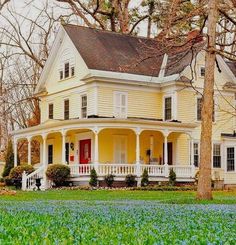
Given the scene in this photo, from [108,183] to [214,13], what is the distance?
16595 mm

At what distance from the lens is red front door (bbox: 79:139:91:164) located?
38.2 meters

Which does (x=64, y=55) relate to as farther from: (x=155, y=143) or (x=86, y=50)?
(x=155, y=143)

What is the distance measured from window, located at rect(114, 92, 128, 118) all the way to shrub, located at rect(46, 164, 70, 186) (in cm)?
513

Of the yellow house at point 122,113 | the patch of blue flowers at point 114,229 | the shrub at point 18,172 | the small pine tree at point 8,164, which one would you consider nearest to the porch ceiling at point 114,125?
the yellow house at point 122,113

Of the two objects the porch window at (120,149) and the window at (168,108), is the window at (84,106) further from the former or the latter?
the window at (168,108)

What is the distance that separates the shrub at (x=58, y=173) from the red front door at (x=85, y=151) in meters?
2.90

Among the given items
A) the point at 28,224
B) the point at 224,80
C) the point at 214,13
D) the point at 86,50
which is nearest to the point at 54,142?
the point at 86,50

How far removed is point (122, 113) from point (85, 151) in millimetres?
3506

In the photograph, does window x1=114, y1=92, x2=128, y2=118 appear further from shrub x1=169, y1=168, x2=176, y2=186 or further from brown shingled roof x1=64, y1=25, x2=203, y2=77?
shrub x1=169, y1=168, x2=176, y2=186

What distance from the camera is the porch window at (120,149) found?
38.0 m

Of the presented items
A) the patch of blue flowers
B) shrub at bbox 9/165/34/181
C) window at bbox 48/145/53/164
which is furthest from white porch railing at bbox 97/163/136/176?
the patch of blue flowers

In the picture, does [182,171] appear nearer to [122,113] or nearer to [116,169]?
[116,169]

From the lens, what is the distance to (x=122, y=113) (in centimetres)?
3819

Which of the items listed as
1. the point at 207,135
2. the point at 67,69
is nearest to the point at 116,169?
the point at 67,69
